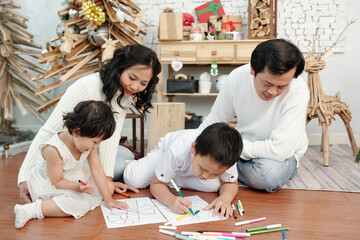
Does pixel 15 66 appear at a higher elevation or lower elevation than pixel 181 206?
higher

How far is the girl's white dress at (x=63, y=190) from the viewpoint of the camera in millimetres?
1389

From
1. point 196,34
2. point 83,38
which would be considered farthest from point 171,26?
point 83,38

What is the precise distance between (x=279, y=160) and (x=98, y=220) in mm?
962

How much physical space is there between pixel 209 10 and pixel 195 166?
2.39 metres

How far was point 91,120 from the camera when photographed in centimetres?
128

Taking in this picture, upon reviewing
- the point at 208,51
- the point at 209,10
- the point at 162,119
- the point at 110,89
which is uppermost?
the point at 209,10

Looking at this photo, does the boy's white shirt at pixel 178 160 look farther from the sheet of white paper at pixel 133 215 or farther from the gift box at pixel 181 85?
the gift box at pixel 181 85

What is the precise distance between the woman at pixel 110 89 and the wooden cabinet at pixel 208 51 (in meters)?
1.44

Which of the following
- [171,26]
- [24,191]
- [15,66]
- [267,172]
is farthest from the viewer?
[171,26]

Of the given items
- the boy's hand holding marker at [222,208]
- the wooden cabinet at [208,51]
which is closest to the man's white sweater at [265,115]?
the boy's hand holding marker at [222,208]

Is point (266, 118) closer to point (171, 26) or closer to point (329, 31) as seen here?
point (171, 26)

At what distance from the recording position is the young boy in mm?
1325

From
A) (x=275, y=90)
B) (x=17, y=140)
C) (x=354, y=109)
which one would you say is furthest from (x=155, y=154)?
(x=354, y=109)

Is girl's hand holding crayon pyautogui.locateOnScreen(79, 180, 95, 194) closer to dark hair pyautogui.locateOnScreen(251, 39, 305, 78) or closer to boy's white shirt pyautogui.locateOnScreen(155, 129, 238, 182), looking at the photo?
boy's white shirt pyautogui.locateOnScreen(155, 129, 238, 182)
